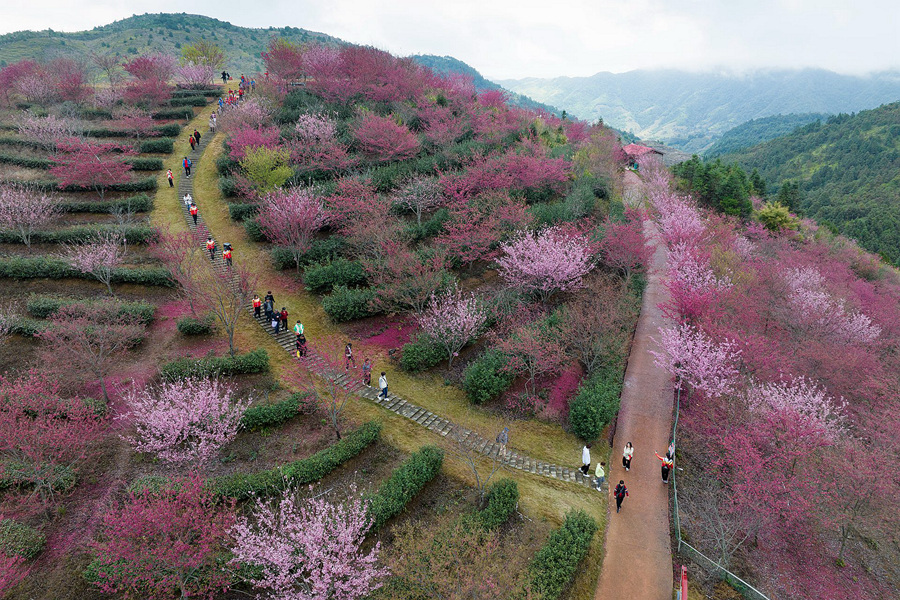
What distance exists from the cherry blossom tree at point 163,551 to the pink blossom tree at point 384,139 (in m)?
35.1

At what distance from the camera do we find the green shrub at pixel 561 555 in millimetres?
14359

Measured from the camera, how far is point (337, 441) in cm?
1997

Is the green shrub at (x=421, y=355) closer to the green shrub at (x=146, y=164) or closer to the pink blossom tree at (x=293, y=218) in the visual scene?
the pink blossom tree at (x=293, y=218)

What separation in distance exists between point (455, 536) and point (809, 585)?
1446cm

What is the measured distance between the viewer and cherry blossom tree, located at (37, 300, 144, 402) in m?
20.5

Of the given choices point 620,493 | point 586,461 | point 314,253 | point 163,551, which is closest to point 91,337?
point 314,253

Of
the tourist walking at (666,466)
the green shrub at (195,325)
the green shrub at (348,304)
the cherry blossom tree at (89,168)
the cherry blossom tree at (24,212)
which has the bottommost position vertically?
the tourist walking at (666,466)

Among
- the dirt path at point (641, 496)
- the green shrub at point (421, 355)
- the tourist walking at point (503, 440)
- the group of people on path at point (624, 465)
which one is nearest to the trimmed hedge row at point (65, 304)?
the green shrub at point (421, 355)

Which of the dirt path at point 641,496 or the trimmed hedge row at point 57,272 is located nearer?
the dirt path at point 641,496

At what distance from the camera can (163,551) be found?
41.1 feet

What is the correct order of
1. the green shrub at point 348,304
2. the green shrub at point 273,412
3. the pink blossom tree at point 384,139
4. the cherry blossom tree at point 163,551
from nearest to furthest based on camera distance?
1. the cherry blossom tree at point 163,551
2. the green shrub at point 273,412
3. the green shrub at point 348,304
4. the pink blossom tree at point 384,139

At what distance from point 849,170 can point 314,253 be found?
384 feet

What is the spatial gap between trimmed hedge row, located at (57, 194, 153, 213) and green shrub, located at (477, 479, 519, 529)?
36053 mm

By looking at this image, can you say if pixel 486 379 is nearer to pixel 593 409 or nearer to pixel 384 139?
pixel 593 409
